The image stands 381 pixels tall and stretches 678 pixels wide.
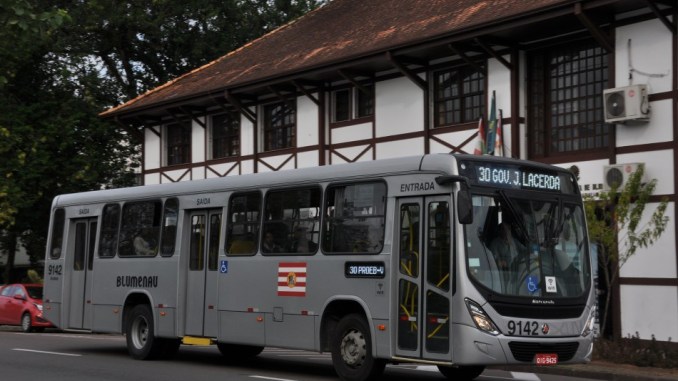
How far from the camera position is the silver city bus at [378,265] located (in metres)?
12.7

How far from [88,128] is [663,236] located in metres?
24.3

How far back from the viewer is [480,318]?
12438mm

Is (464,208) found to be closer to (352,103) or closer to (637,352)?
(637,352)

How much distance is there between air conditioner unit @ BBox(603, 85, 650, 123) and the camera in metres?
19.4

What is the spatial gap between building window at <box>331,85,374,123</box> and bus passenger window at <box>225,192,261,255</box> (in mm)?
9604

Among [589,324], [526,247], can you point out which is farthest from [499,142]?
[526,247]

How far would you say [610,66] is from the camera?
66.9 feet

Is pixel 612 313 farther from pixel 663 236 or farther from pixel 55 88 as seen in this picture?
A: pixel 55 88

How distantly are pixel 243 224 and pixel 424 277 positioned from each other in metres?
4.16

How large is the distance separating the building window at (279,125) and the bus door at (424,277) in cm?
1545

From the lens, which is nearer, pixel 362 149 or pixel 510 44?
pixel 510 44

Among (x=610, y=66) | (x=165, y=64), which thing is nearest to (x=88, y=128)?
(x=165, y=64)

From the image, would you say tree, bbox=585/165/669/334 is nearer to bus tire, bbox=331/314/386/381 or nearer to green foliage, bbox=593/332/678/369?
green foliage, bbox=593/332/678/369

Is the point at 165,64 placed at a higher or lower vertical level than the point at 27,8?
higher
